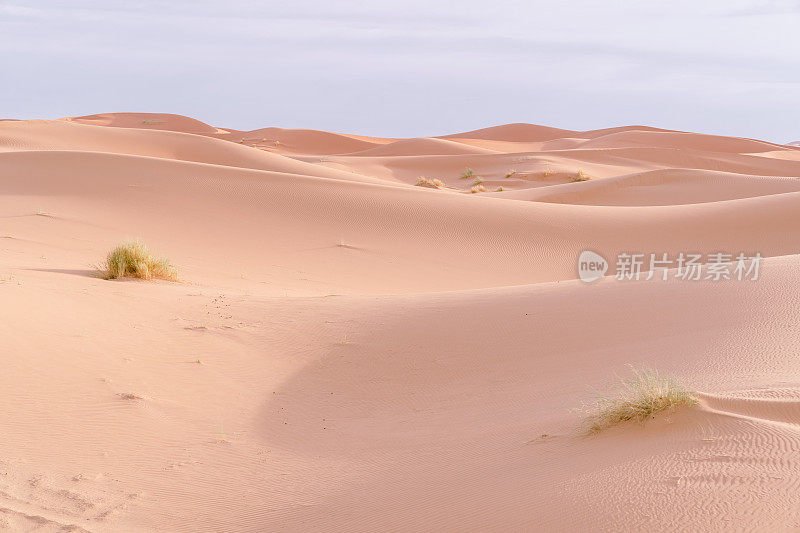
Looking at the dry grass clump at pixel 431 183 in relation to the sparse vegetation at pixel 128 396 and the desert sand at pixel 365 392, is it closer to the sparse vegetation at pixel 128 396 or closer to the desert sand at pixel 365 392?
the desert sand at pixel 365 392

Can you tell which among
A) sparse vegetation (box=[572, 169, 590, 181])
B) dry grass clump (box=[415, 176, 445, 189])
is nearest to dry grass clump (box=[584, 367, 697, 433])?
dry grass clump (box=[415, 176, 445, 189])

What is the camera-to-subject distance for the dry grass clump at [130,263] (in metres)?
11.0

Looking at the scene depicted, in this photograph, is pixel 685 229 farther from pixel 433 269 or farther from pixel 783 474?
pixel 783 474

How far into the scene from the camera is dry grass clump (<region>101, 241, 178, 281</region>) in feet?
35.9

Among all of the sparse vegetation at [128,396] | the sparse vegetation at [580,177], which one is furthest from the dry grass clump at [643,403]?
the sparse vegetation at [580,177]

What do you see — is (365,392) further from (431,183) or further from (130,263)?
(431,183)

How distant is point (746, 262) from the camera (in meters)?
9.84

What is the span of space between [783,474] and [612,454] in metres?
0.88

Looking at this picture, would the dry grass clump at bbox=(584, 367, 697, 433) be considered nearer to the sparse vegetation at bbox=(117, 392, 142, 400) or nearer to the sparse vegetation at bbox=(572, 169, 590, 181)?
the sparse vegetation at bbox=(117, 392, 142, 400)

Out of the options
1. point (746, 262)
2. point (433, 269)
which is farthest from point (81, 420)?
point (433, 269)

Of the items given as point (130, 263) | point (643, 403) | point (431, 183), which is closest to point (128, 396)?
point (643, 403)

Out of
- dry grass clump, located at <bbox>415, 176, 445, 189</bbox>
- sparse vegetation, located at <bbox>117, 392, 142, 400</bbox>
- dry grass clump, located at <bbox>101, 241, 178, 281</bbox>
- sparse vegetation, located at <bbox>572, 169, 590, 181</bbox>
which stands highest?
sparse vegetation, located at <bbox>572, 169, 590, 181</bbox>

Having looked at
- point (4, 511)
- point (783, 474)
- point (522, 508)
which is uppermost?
point (783, 474)

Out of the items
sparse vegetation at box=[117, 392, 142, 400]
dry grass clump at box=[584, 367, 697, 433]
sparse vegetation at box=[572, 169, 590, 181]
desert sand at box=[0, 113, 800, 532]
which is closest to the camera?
desert sand at box=[0, 113, 800, 532]
